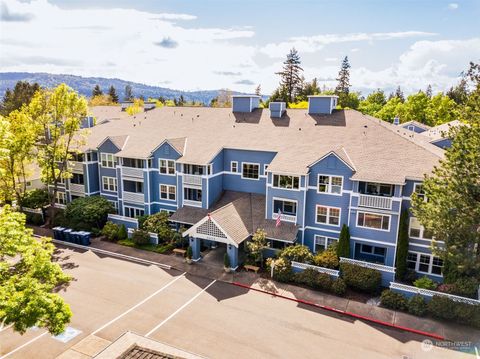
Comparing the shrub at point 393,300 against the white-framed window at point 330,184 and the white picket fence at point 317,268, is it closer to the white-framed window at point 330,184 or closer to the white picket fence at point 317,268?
the white picket fence at point 317,268

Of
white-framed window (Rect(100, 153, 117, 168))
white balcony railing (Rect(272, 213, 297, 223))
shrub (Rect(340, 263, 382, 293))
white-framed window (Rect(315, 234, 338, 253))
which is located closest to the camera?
shrub (Rect(340, 263, 382, 293))

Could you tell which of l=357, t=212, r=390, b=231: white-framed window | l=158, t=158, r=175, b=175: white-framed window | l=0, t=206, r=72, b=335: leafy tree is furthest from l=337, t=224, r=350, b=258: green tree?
l=0, t=206, r=72, b=335: leafy tree

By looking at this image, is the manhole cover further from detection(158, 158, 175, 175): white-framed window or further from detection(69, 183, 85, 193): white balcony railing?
detection(69, 183, 85, 193): white balcony railing

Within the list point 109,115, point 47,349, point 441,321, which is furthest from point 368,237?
point 109,115

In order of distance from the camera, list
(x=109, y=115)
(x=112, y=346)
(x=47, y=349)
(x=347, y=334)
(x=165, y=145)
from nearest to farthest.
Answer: (x=112, y=346) < (x=47, y=349) < (x=347, y=334) < (x=165, y=145) < (x=109, y=115)

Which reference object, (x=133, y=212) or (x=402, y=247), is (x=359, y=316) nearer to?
(x=402, y=247)

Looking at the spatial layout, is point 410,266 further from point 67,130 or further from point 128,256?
point 67,130

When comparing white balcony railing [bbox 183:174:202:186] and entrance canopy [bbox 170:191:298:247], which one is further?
white balcony railing [bbox 183:174:202:186]
